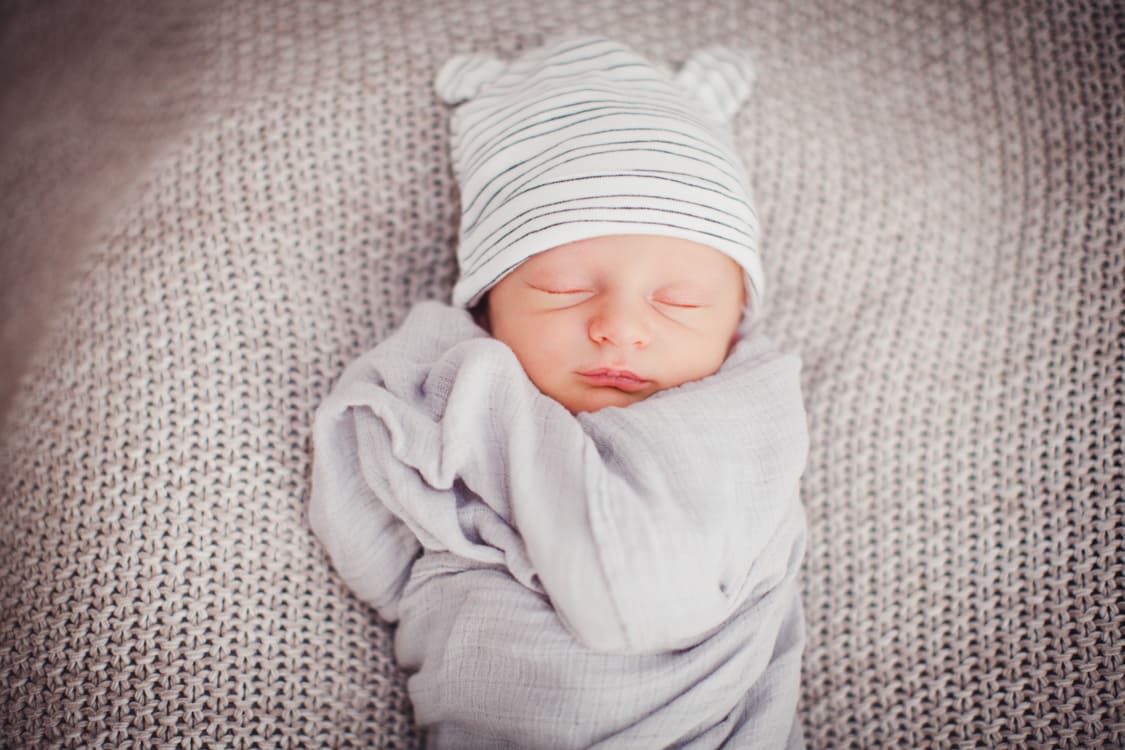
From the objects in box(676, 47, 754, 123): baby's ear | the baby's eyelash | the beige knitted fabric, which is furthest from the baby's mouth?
box(676, 47, 754, 123): baby's ear

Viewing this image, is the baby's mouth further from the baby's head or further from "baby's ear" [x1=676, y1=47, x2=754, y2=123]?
"baby's ear" [x1=676, y1=47, x2=754, y2=123]

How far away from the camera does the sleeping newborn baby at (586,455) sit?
0.81m

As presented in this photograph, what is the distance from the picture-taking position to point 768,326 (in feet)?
4.07

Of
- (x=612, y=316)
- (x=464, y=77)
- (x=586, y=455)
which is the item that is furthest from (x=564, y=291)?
(x=464, y=77)

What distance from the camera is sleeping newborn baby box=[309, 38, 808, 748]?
810 mm

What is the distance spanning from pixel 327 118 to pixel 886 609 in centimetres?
114

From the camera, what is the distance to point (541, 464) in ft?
2.76

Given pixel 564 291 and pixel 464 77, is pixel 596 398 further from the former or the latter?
pixel 464 77

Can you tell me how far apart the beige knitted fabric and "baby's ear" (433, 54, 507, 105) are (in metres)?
0.05

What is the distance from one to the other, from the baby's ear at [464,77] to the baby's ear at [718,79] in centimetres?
30

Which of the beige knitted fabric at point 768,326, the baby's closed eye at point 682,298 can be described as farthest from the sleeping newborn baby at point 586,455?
the beige knitted fabric at point 768,326

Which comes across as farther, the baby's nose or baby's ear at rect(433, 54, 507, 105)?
baby's ear at rect(433, 54, 507, 105)

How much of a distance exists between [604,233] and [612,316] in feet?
0.37

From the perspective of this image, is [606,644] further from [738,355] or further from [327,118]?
[327,118]
